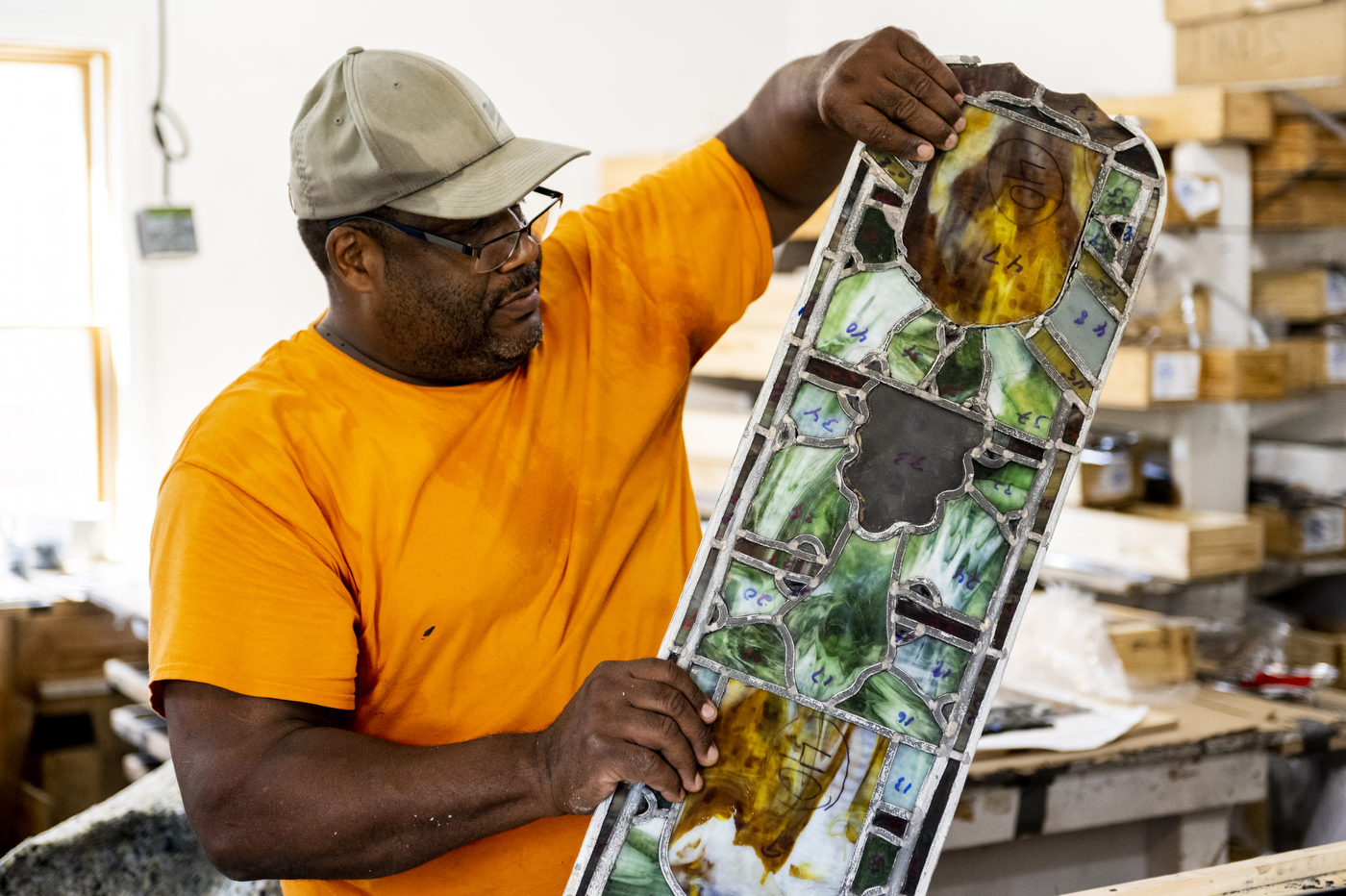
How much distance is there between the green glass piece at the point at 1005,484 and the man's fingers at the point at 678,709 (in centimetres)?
40

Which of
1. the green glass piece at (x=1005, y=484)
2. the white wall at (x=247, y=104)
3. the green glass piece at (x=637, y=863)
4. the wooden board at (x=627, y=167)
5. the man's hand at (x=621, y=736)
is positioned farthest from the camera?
the white wall at (x=247, y=104)

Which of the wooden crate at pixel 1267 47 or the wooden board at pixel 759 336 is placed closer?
the wooden crate at pixel 1267 47

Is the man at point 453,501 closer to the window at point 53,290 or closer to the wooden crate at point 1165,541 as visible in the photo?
the wooden crate at point 1165,541

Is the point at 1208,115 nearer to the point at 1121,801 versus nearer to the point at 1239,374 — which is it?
the point at 1239,374

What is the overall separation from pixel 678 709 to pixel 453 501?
13.8 inches

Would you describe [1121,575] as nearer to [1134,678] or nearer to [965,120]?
[1134,678]

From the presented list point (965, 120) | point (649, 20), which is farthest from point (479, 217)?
point (649, 20)

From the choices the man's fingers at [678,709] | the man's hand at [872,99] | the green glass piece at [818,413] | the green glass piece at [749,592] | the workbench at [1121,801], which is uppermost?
the man's hand at [872,99]

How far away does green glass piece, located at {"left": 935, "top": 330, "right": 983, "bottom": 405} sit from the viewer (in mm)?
1349

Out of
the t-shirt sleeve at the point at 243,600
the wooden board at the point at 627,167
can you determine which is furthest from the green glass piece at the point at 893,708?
the wooden board at the point at 627,167

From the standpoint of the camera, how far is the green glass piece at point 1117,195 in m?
1.39

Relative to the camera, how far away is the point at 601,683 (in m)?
1.11

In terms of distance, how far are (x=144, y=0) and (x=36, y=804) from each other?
2621 mm

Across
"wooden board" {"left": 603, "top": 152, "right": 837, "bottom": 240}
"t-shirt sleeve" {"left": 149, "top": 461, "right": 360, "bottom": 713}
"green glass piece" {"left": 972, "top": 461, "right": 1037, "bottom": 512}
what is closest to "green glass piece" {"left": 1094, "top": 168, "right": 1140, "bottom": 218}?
"green glass piece" {"left": 972, "top": 461, "right": 1037, "bottom": 512}
